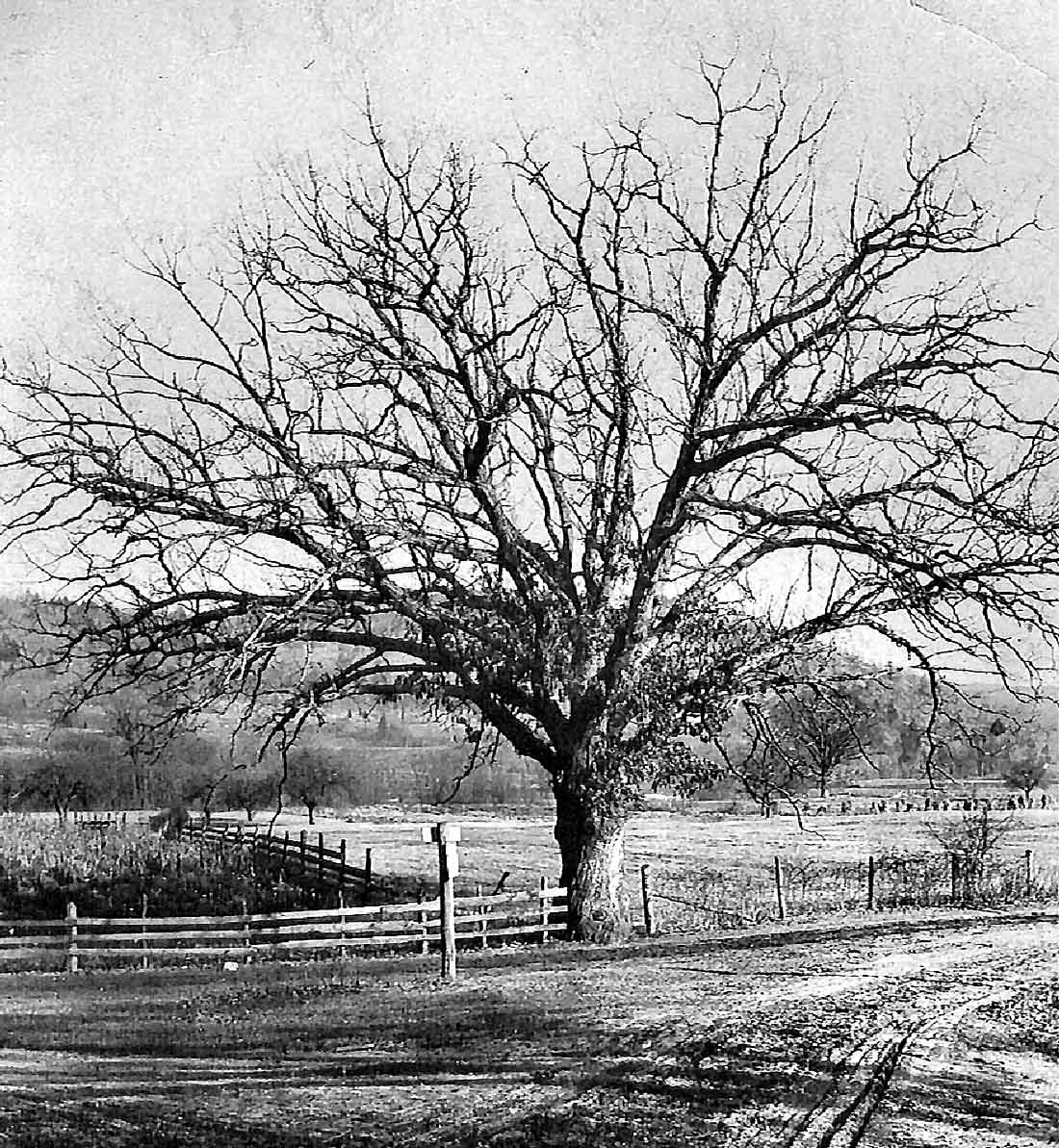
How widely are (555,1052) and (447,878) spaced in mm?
5783

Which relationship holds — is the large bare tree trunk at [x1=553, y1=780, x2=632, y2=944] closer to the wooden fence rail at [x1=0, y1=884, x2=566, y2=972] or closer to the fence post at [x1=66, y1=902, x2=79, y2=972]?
the wooden fence rail at [x1=0, y1=884, x2=566, y2=972]

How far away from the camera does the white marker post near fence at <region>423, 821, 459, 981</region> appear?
48.9ft

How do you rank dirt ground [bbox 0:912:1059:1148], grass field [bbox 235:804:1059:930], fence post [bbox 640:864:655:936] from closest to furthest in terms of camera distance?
dirt ground [bbox 0:912:1059:1148] → fence post [bbox 640:864:655:936] → grass field [bbox 235:804:1059:930]

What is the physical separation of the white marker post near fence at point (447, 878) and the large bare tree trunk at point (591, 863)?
200 centimetres

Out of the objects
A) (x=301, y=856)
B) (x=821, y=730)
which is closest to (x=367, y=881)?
(x=301, y=856)

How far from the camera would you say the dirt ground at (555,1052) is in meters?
7.75

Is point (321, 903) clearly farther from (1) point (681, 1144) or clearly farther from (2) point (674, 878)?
(1) point (681, 1144)

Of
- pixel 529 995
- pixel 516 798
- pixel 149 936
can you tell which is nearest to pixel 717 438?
pixel 529 995

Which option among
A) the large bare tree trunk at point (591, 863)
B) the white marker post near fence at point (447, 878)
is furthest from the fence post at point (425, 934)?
the large bare tree trunk at point (591, 863)

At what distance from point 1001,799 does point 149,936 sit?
1834cm

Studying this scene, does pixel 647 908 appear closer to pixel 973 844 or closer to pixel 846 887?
pixel 846 887

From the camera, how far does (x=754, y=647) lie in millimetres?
16562

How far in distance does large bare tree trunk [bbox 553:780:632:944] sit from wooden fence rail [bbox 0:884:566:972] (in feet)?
1.92

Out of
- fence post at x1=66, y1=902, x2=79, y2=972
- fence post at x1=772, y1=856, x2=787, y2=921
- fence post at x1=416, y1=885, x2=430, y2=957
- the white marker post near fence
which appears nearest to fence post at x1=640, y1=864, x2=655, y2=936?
fence post at x1=772, y1=856, x2=787, y2=921
